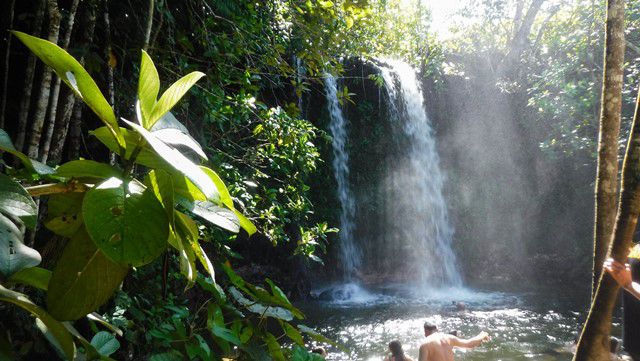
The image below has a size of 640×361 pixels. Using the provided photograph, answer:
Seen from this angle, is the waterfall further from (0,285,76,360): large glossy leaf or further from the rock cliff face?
(0,285,76,360): large glossy leaf

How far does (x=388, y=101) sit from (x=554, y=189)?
720 cm

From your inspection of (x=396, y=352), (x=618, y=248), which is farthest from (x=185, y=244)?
(x=396, y=352)

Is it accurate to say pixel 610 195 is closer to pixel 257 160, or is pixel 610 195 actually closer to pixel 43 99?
pixel 43 99

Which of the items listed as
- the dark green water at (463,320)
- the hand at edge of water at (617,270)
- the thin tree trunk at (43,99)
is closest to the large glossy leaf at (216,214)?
the thin tree trunk at (43,99)

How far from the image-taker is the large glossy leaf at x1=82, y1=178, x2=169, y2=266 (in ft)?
2.02

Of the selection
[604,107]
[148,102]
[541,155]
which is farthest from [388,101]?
[148,102]

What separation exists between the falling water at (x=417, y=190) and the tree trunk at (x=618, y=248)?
39.6 feet

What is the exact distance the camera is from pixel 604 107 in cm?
257

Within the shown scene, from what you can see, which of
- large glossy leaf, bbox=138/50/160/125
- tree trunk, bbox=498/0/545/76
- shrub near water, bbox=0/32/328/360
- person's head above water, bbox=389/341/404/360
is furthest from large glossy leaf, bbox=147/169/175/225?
tree trunk, bbox=498/0/545/76

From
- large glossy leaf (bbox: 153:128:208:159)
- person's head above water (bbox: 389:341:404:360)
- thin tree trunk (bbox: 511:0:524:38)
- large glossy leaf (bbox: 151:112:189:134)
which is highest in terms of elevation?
thin tree trunk (bbox: 511:0:524:38)

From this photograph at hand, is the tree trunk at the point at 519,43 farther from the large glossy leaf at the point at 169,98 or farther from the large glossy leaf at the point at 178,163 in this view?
the large glossy leaf at the point at 178,163

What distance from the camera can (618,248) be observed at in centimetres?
210

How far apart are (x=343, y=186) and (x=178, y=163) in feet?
41.1

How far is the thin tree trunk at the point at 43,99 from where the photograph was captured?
1401mm
